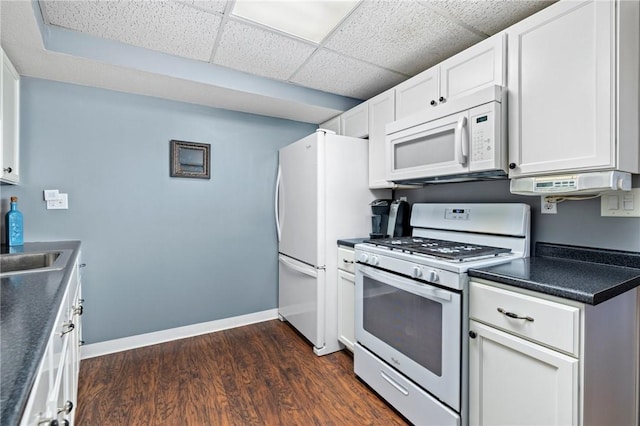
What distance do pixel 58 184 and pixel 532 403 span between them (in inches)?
123

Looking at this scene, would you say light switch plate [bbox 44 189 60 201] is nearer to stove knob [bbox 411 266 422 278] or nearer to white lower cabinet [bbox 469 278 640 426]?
stove knob [bbox 411 266 422 278]

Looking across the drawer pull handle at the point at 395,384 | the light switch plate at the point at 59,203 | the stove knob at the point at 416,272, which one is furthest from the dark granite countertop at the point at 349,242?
the light switch plate at the point at 59,203

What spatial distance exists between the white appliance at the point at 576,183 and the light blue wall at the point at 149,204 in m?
2.25

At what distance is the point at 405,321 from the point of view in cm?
169

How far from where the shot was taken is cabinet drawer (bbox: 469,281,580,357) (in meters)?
1.06

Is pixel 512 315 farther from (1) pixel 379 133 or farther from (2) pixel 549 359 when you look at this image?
(1) pixel 379 133

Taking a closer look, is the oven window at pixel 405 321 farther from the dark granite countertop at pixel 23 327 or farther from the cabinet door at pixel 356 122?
the dark granite countertop at pixel 23 327

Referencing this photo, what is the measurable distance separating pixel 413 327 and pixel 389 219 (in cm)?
106

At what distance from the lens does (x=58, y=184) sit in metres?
2.23

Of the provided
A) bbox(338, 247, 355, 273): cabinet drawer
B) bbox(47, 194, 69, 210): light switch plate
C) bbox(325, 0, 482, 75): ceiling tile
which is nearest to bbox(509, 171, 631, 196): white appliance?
bbox(325, 0, 482, 75): ceiling tile

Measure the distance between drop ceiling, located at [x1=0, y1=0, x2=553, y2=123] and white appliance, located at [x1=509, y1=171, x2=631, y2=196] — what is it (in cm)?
97

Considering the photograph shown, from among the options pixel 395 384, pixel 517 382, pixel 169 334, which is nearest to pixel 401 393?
pixel 395 384

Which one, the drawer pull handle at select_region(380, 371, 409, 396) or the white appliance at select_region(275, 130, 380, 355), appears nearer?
the drawer pull handle at select_region(380, 371, 409, 396)

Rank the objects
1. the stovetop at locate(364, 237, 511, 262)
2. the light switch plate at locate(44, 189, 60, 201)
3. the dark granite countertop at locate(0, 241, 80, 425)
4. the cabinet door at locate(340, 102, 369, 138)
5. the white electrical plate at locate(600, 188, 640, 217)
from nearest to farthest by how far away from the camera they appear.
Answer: the dark granite countertop at locate(0, 241, 80, 425)
the white electrical plate at locate(600, 188, 640, 217)
the stovetop at locate(364, 237, 511, 262)
the light switch plate at locate(44, 189, 60, 201)
the cabinet door at locate(340, 102, 369, 138)
